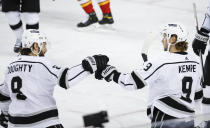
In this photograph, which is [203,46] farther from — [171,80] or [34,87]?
[34,87]

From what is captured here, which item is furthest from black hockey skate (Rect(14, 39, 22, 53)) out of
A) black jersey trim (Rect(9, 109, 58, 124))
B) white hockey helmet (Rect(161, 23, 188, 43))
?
white hockey helmet (Rect(161, 23, 188, 43))

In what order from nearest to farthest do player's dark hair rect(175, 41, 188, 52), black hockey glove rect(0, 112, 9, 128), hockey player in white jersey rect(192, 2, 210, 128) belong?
player's dark hair rect(175, 41, 188, 52)
black hockey glove rect(0, 112, 9, 128)
hockey player in white jersey rect(192, 2, 210, 128)

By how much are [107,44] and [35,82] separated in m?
3.54

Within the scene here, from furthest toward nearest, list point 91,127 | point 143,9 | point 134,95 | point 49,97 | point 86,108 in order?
point 143,9, point 134,95, point 86,108, point 49,97, point 91,127

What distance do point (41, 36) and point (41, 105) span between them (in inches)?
18.3

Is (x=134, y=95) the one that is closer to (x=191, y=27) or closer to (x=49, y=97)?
(x=49, y=97)

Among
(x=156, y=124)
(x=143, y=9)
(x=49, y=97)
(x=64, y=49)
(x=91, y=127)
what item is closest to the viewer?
(x=91, y=127)

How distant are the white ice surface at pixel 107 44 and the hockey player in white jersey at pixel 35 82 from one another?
597 mm

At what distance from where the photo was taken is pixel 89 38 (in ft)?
23.8

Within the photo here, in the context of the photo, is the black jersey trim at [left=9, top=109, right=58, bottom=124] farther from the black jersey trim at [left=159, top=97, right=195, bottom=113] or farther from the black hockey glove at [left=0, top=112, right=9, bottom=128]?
the black jersey trim at [left=159, top=97, right=195, bottom=113]

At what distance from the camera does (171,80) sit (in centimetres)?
353

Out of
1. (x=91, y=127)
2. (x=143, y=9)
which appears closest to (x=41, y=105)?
(x=91, y=127)

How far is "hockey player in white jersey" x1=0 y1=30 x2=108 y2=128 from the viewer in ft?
11.7

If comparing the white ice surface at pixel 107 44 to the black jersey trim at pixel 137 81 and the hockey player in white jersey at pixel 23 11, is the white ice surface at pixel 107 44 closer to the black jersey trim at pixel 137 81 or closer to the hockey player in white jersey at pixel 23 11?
the hockey player in white jersey at pixel 23 11
